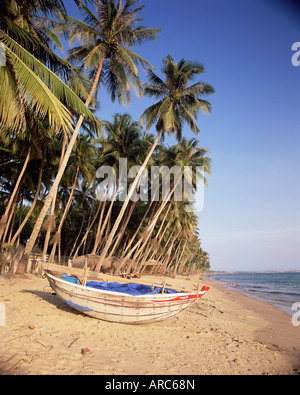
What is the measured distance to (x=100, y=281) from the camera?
25.8 ft

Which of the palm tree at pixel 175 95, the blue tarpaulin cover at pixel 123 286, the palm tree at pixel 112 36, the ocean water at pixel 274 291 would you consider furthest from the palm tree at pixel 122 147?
the ocean water at pixel 274 291

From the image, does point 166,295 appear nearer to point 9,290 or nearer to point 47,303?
point 47,303

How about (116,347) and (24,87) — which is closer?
(24,87)

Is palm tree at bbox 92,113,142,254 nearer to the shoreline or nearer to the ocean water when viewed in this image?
the shoreline

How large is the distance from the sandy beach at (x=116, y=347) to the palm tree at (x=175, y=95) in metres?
10.5

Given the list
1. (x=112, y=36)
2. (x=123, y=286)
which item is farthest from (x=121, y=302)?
(x=112, y=36)

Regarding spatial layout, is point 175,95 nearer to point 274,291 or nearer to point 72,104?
point 72,104

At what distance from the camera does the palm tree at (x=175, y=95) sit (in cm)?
1667

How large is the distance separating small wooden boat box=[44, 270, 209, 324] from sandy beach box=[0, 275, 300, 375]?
0.31 m

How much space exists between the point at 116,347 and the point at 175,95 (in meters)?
16.4

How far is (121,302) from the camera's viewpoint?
252 inches
